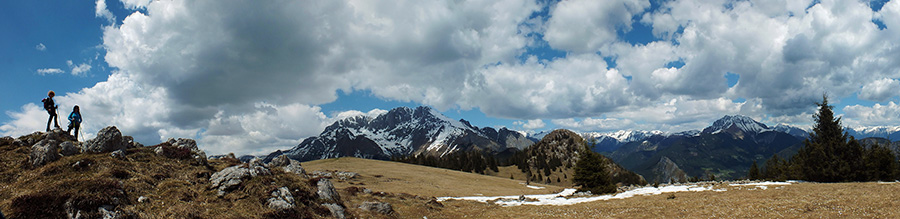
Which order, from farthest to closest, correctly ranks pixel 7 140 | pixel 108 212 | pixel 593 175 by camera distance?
pixel 593 175 < pixel 7 140 < pixel 108 212

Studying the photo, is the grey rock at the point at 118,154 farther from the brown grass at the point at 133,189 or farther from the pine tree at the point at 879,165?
the pine tree at the point at 879,165

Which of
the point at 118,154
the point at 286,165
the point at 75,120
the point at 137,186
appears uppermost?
the point at 75,120

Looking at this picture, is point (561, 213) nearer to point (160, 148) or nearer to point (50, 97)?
point (160, 148)

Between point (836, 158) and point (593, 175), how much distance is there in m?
28.2

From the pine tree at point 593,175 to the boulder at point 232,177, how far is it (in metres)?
38.9

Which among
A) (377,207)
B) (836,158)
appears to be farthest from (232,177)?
(836,158)

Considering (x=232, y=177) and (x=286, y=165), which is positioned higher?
(x=286, y=165)

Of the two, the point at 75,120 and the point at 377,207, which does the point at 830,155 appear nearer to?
the point at 377,207

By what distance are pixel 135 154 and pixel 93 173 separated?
477 centimetres

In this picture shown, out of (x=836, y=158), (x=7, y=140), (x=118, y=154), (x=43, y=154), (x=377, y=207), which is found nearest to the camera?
(x=43, y=154)

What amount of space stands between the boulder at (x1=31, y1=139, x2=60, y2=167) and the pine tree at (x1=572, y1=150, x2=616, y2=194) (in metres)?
48.5

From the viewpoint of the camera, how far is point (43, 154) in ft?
62.5

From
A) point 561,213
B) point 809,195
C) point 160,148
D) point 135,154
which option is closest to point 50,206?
point 135,154

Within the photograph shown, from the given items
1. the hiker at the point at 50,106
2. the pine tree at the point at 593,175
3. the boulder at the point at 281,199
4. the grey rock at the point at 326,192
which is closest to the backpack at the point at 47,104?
the hiker at the point at 50,106
